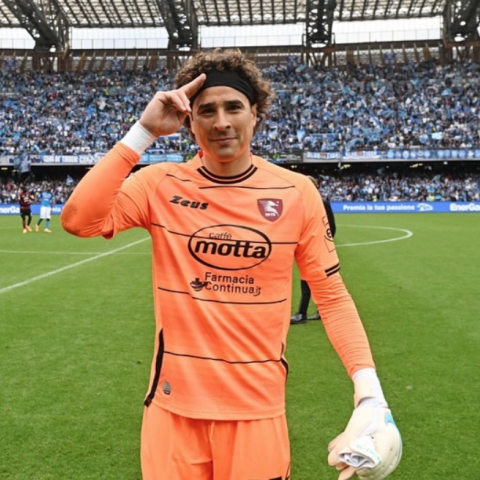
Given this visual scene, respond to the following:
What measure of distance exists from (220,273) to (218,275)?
1 centimetres

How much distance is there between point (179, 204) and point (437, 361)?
4.93 m

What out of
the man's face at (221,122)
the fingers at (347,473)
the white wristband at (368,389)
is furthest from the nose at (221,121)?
the fingers at (347,473)

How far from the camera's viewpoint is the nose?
6.98ft

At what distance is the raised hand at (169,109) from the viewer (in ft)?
6.74

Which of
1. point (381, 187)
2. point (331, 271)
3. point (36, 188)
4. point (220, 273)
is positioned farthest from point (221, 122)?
point (36, 188)

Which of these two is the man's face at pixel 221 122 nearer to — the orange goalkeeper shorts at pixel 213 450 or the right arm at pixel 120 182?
the right arm at pixel 120 182

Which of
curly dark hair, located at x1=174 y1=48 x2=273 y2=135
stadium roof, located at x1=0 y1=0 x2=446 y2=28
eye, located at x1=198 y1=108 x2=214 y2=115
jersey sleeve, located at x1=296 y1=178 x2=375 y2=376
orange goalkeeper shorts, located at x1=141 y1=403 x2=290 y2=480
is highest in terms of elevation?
stadium roof, located at x1=0 y1=0 x2=446 y2=28

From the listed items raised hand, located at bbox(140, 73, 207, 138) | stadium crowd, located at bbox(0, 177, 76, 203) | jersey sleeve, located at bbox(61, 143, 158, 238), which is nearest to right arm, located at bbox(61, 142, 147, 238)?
jersey sleeve, located at bbox(61, 143, 158, 238)

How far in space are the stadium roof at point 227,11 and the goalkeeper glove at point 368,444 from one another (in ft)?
170

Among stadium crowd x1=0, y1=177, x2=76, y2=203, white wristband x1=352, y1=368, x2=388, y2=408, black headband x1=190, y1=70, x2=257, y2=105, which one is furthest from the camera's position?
stadium crowd x1=0, y1=177, x2=76, y2=203

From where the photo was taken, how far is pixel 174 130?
85.7 inches

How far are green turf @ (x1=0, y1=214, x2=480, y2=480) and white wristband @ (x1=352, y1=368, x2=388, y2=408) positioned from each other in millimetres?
2046

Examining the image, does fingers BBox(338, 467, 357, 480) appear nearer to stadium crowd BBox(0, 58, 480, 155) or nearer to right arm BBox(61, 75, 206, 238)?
right arm BBox(61, 75, 206, 238)

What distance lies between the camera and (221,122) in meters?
2.13
